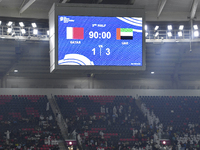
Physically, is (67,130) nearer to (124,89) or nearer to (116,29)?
(124,89)

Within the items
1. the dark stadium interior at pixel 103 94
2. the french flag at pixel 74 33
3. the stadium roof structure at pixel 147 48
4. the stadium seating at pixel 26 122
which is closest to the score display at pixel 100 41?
the french flag at pixel 74 33

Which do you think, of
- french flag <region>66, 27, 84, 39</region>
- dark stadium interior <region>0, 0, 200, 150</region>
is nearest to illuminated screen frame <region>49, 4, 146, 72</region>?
dark stadium interior <region>0, 0, 200, 150</region>

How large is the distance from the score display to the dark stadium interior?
2.89 ft

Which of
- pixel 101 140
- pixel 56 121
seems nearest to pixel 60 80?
pixel 56 121

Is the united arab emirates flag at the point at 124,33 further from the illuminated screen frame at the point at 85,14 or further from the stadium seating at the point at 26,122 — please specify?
the stadium seating at the point at 26,122

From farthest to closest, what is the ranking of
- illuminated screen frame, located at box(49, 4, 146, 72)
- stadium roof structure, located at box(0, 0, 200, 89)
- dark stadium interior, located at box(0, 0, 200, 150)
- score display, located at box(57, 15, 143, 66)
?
dark stadium interior, located at box(0, 0, 200, 150), stadium roof structure, located at box(0, 0, 200, 89), score display, located at box(57, 15, 143, 66), illuminated screen frame, located at box(49, 4, 146, 72)

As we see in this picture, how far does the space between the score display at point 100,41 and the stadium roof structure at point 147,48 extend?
1.05 m

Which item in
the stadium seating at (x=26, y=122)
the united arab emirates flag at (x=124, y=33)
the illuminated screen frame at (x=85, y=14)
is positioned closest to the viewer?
the illuminated screen frame at (x=85, y=14)

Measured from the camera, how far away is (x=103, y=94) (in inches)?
1750

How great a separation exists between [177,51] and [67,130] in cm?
1306

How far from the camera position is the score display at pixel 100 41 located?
25.2 metres

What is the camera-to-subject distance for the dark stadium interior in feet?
106

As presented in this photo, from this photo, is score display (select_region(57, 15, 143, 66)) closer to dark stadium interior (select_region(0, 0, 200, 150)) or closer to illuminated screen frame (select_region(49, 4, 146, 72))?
illuminated screen frame (select_region(49, 4, 146, 72))

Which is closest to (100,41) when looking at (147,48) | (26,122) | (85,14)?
(85,14)
